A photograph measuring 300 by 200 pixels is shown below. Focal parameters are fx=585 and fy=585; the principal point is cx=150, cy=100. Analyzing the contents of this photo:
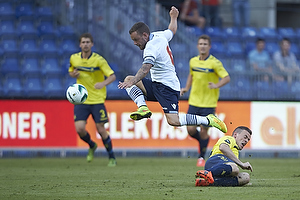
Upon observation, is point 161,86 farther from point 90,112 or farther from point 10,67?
point 10,67

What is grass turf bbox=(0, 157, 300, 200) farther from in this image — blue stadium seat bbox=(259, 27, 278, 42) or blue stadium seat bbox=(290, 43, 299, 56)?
blue stadium seat bbox=(259, 27, 278, 42)

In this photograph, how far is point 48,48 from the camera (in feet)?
53.1

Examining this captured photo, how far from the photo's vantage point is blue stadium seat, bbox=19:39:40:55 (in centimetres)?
1587

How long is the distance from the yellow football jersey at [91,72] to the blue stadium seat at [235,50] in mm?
6549

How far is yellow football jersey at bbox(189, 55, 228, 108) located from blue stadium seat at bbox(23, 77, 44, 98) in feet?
15.3

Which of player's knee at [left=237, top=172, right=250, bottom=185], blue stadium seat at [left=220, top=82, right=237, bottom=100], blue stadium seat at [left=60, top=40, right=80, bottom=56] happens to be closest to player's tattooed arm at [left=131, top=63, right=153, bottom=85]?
player's knee at [left=237, top=172, right=250, bottom=185]

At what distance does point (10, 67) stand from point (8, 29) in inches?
66.5

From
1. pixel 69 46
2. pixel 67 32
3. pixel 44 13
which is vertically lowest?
pixel 69 46

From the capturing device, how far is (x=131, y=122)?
13.4 meters

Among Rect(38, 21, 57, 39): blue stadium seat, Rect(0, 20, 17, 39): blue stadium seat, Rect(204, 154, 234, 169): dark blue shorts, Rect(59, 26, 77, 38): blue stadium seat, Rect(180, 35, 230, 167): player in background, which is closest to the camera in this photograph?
Rect(204, 154, 234, 169): dark blue shorts

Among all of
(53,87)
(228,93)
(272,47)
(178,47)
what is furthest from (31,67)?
(272,47)

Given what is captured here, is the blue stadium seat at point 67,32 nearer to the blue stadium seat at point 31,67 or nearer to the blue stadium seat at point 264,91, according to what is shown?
the blue stadium seat at point 31,67

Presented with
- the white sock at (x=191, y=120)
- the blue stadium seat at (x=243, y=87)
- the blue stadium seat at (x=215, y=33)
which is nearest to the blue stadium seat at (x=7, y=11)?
the blue stadium seat at (x=215, y=33)

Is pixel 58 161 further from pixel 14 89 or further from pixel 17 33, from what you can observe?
pixel 17 33
